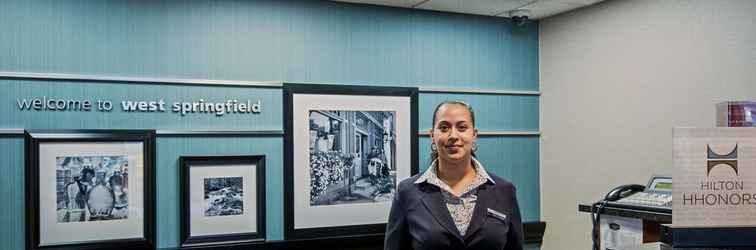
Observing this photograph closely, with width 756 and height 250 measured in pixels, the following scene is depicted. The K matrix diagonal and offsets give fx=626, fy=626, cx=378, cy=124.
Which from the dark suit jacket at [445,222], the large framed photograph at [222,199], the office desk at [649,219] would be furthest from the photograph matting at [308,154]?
the dark suit jacket at [445,222]

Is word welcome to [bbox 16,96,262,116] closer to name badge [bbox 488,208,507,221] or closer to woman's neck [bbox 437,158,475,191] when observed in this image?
woman's neck [bbox 437,158,475,191]

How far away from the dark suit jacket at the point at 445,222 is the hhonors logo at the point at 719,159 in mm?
853

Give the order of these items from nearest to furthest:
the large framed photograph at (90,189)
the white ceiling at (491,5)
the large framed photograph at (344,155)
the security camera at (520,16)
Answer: the large framed photograph at (90,189), the large framed photograph at (344,155), the white ceiling at (491,5), the security camera at (520,16)

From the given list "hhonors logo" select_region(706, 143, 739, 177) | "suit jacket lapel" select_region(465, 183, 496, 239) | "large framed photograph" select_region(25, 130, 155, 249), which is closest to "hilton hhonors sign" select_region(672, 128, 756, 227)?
"hhonors logo" select_region(706, 143, 739, 177)

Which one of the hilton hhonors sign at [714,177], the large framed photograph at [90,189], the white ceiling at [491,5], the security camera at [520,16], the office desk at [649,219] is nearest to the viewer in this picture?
the hilton hhonors sign at [714,177]

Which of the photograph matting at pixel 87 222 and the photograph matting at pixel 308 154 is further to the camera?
the photograph matting at pixel 308 154

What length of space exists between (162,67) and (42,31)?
1.84 ft

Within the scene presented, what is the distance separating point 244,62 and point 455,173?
173 cm

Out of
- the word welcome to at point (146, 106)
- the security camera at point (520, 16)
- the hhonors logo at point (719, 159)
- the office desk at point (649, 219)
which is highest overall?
the security camera at point (520, 16)

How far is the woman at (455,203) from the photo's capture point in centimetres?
197

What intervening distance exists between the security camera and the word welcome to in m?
1.67

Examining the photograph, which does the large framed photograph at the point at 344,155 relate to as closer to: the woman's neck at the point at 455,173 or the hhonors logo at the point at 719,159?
the woman's neck at the point at 455,173

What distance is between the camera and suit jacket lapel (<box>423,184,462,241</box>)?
6.44ft

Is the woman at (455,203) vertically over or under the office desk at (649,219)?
over
